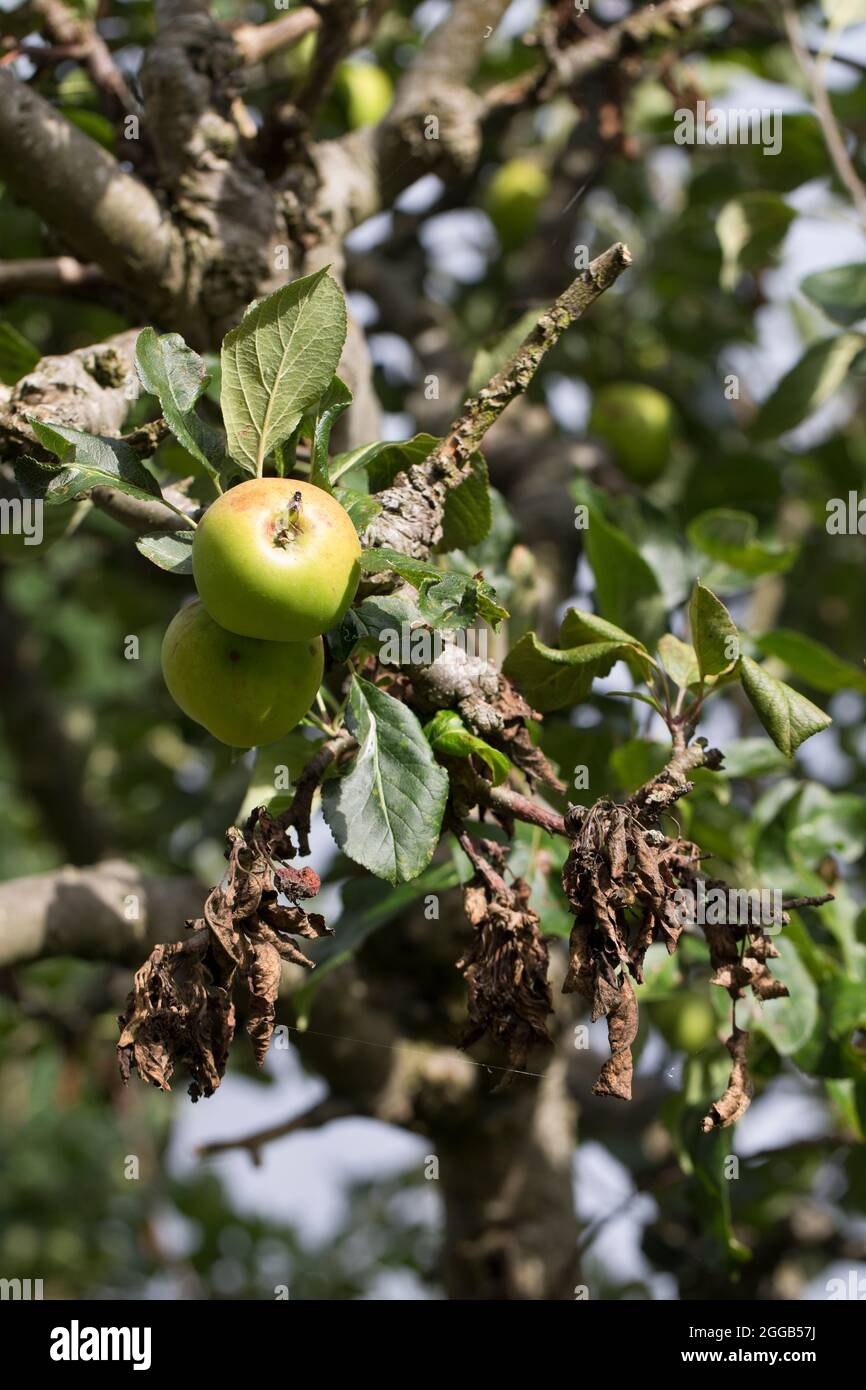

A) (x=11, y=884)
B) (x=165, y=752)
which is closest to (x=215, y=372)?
(x=11, y=884)

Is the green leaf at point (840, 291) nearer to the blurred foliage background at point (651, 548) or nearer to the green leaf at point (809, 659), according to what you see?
the blurred foliage background at point (651, 548)

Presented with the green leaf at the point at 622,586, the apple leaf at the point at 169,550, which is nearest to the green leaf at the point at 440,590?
the apple leaf at the point at 169,550

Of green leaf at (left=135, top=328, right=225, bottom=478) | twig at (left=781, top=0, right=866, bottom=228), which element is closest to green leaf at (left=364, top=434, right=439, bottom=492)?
green leaf at (left=135, top=328, right=225, bottom=478)

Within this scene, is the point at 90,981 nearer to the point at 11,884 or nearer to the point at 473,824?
the point at 11,884

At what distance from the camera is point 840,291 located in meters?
2.02

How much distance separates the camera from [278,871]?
3.26 feet

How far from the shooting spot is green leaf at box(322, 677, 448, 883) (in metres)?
1.03

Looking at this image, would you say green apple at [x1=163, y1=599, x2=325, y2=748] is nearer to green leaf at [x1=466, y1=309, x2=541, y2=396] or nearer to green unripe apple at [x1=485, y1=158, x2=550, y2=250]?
green leaf at [x1=466, y1=309, x2=541, y2=396]

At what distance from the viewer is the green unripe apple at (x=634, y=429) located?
2.54 m

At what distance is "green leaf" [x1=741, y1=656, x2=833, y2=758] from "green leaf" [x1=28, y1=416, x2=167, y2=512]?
498mm

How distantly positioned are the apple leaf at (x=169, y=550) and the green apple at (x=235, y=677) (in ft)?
0.13

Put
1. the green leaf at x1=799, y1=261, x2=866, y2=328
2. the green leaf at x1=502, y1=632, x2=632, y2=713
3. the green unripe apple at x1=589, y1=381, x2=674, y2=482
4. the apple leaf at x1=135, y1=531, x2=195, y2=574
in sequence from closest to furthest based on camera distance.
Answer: the apple leaf at x1=135, y1=531, x2=195, y2=574 < the green leaf at x1=502, y1=632, x2=632, y2=713 < the green leaf at x1=799, y1=261, x2=866, y2=328 < the green unripe apple at x1=589, y1=381, x2=674, y2=482

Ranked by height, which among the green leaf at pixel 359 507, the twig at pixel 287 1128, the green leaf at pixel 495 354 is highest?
the green leaf at pixel 495 354

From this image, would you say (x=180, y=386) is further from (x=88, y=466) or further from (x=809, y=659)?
(x=809, y=659)
